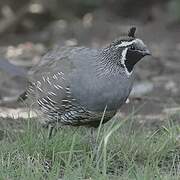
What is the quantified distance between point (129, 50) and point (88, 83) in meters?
0.45

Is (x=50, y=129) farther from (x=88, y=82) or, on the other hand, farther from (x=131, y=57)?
(x=131, y=57)

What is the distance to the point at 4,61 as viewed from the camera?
5535 mm

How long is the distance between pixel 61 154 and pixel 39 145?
20cm

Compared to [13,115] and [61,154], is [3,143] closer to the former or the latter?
[61,154]

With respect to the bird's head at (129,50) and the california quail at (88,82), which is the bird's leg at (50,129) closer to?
the california quail at (88,82)

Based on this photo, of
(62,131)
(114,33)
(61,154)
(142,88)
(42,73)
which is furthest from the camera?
(114,33)

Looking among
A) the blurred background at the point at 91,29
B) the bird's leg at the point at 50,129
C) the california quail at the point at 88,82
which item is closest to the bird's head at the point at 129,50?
the california quail at the point at 88,82

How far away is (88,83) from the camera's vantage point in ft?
17.3

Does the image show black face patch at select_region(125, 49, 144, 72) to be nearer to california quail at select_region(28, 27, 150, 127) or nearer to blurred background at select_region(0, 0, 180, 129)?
california quail at select_region(28, 27, 150, 127)

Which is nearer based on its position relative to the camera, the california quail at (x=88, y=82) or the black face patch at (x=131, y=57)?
the california quail at (x=88, y=82)

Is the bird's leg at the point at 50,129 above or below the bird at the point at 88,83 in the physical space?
below

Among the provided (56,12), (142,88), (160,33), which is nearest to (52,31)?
(56,12)

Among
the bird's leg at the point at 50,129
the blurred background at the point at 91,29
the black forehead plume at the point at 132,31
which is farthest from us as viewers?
the blurred background at the point at 91,29

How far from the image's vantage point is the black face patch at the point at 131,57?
17.8 feet
